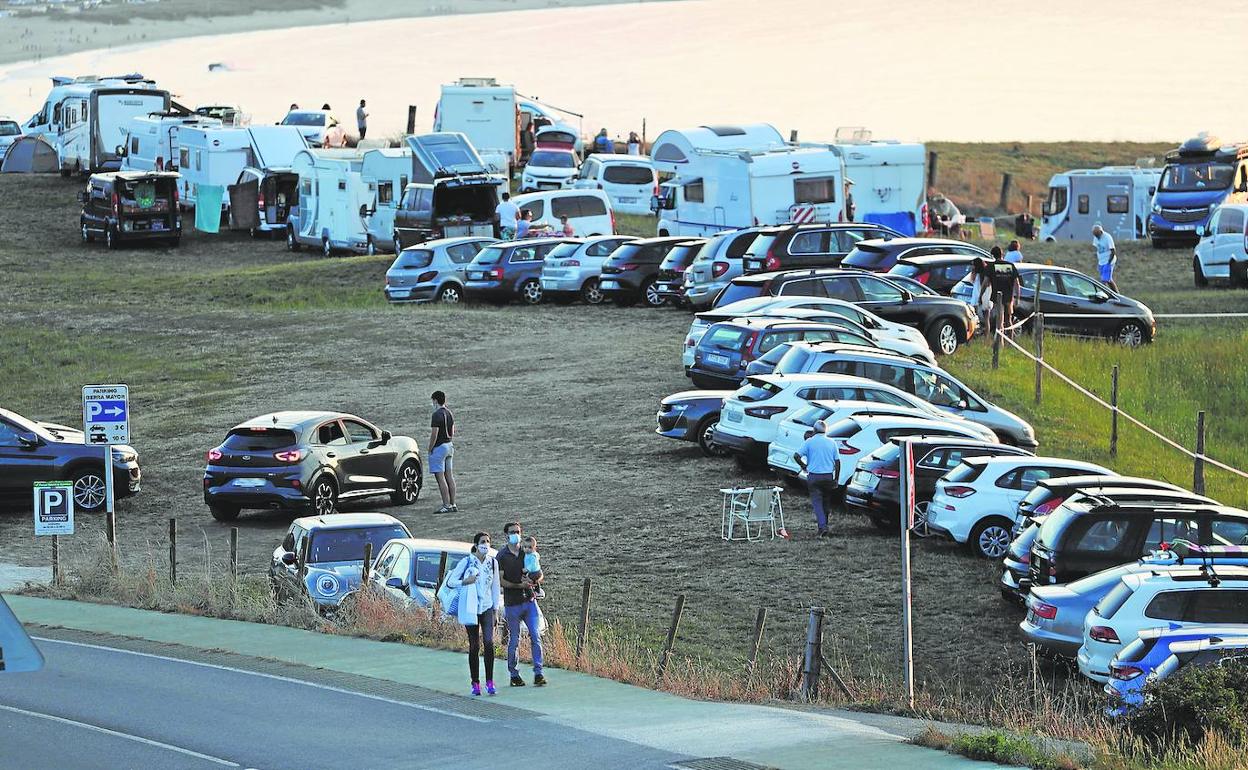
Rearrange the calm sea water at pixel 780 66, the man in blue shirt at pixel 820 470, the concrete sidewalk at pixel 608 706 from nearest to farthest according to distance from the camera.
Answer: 1. the concrete sidewalk at pixel 608 706
2. the man in blue shirt at pixel 820 470
3. the calm sea water at pixel 780 66

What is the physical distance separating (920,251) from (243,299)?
58.5 ft

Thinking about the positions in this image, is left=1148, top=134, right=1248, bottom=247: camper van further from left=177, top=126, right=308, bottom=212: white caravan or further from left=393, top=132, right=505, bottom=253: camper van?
left=177, top=126, right=308, bottom=212: white caravan

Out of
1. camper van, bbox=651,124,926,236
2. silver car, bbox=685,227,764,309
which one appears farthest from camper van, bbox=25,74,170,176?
silver car, bbox=685,227,764,309

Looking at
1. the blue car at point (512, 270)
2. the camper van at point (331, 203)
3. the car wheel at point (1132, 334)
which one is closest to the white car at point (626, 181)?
the camper van at point (331, 203)

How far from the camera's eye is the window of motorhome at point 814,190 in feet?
151

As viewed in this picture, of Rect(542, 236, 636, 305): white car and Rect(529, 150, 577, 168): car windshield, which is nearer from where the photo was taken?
Rect(542, 236, 636, 305): white car

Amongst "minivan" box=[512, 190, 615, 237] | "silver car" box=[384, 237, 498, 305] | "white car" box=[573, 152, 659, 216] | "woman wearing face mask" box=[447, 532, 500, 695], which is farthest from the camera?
"white car" box=[573, 152, 659, 216]

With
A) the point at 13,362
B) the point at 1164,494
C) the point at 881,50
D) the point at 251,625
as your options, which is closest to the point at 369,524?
the point at 251,625

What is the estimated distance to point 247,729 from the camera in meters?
15.9

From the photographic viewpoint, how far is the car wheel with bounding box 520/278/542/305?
43.9 meters

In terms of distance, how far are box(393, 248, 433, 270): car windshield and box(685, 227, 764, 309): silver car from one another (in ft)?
25.2

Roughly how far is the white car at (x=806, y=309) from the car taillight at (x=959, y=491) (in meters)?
8.63

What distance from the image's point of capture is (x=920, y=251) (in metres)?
38.5

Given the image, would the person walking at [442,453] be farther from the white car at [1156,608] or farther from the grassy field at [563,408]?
the white car at [1156,608]
